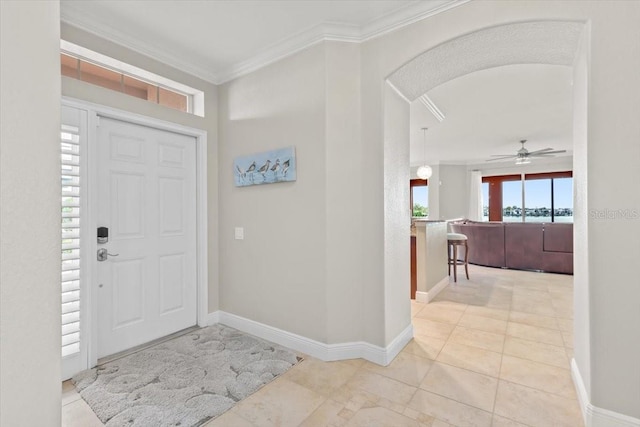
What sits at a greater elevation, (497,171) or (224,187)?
(497,171)

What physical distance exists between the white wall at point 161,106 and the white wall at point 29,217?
211 cm

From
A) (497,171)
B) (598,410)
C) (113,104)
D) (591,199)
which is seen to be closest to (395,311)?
(598,410)

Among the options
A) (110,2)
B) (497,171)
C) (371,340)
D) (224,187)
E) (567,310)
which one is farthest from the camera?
(497,171)

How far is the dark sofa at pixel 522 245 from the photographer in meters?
5.52

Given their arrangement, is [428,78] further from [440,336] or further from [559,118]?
[559,118]

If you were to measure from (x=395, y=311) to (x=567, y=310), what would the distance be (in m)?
2.53

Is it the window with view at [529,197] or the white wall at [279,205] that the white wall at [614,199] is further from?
the window with view at [529,197]

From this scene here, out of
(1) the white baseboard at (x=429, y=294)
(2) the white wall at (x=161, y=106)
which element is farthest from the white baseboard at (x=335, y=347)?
(1) the white baseboard at (x=429, y=294)

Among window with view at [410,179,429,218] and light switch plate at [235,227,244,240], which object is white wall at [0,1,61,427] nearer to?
light switch plate at [235,227,244,240]

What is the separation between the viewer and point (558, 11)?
1.77 meters

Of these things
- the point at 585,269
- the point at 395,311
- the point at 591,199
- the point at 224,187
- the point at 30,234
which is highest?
the point at 224,187

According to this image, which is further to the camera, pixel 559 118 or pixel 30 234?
pixel 559 118

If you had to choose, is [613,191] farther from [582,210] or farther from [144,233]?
[144,233]

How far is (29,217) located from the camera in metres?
0.60
